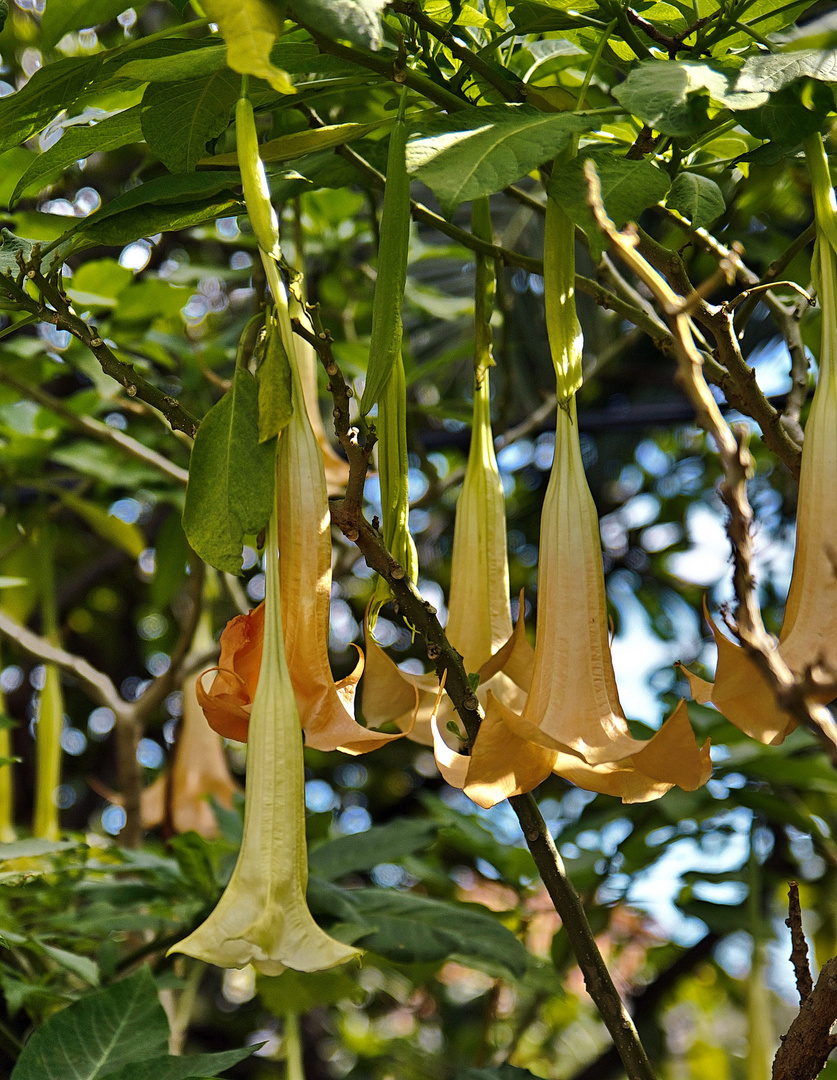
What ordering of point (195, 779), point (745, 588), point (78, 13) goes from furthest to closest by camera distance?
point (195, 779) < point (78, 13) < point (745, 588)

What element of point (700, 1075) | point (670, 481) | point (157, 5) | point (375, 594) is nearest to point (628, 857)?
point (375, 594)

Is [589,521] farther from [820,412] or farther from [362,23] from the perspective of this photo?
[362,23]

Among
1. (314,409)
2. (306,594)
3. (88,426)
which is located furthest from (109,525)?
(306,594)

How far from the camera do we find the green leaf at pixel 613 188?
448 mm

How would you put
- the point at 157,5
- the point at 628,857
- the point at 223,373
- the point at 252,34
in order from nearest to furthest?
the point at 252,34 → the point at 628,857 → the point at 223,373 → the point at 157,5

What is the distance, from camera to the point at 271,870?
0.40 metres

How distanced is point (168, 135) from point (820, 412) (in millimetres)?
341

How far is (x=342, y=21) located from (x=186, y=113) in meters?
0.14

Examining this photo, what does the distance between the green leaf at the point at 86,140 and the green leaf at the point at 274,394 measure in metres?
0.18

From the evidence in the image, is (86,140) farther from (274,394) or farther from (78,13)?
(274,394)

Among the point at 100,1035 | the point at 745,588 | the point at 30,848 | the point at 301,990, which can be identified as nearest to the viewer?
the point at 745,588

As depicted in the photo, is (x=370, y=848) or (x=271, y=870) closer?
(x=271, y=870)

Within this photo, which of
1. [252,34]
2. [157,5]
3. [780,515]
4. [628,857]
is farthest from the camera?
[157,5]

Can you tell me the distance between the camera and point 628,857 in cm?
118
